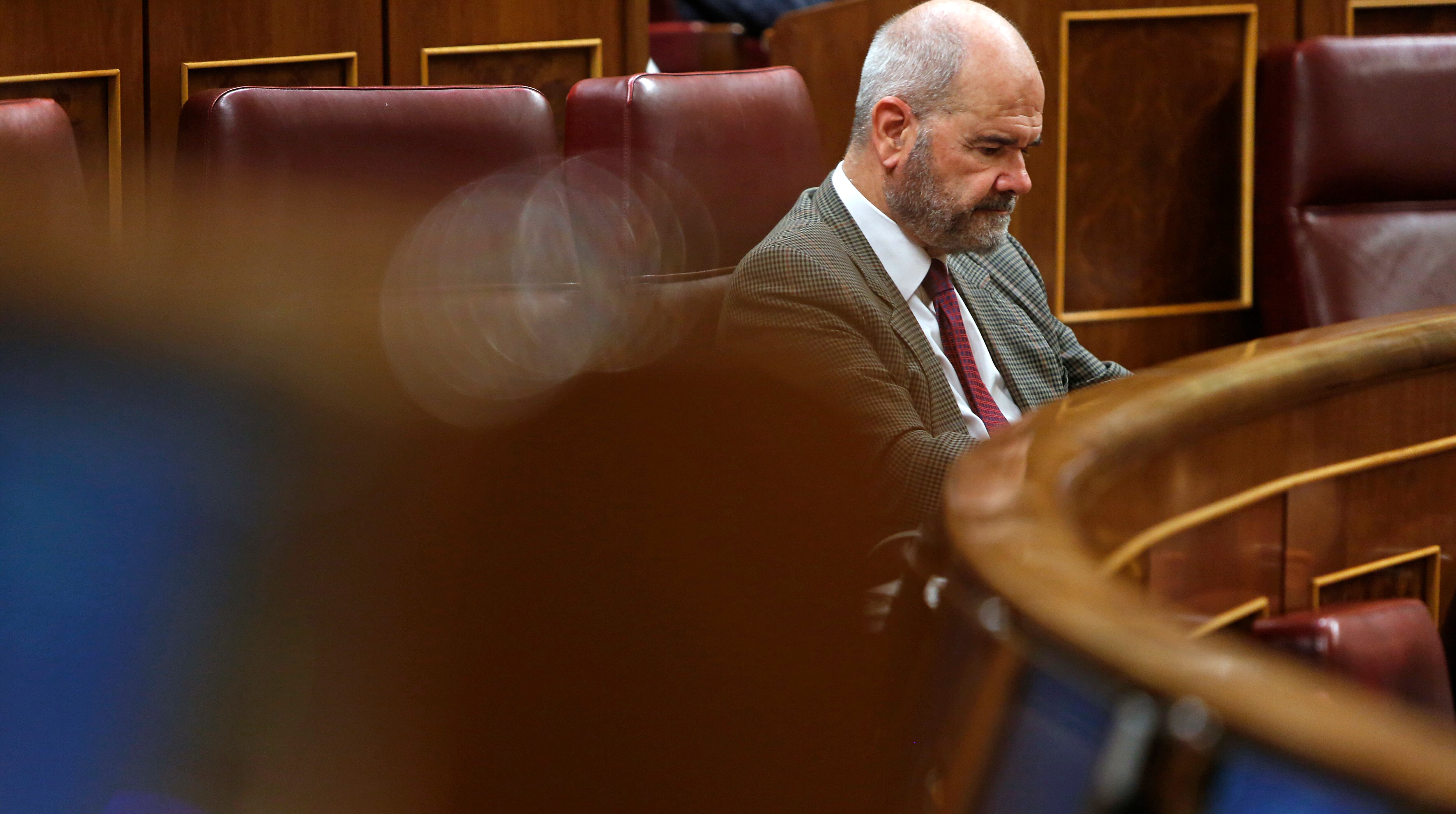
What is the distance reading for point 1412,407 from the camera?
754mm

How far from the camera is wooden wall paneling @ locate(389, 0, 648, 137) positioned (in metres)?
1.47

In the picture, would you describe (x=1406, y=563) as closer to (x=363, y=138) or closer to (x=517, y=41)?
(x=363, y=138)

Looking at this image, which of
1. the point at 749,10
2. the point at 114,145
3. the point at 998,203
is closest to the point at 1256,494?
the point at 998,203

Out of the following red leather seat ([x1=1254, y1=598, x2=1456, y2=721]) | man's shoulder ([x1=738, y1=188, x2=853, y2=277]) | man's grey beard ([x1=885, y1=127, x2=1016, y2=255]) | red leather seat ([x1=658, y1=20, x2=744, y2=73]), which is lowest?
red leather seat ([x1=1254, y1=598, x2=1456, y2=721])

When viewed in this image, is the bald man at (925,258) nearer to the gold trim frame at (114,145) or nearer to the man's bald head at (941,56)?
the man's bald head at (941,56)

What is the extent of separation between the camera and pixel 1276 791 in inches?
10.0

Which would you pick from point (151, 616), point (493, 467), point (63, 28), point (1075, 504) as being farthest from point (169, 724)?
point (63, 28)

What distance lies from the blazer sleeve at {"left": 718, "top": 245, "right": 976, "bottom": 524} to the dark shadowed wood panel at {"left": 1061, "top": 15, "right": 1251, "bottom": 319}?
79cm

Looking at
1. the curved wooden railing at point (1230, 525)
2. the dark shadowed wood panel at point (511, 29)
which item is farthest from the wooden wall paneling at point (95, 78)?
the curved wooden railing at point (1230, 525)

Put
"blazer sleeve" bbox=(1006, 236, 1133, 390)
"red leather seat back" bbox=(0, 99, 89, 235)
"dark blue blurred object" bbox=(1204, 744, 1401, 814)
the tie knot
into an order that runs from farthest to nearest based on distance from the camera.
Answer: "blazer sleeve" bbox=(1006, 236, 1133, 390), the tie knot, "red leather seat back" bbox=(0, 99, 89, 235), "dark blue blurred object" bbox=(1204, 744, 1401, 814)

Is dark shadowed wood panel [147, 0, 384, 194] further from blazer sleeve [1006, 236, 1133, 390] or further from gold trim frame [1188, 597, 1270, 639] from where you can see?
gold trim frame [1188, 597, 1270, 639]

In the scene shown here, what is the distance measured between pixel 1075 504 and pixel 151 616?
0.37m

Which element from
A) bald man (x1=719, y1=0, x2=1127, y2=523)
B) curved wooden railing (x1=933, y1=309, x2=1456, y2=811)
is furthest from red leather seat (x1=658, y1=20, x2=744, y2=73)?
curved wooden railing (x1=933, y1=309, x2=1456, y2=811)

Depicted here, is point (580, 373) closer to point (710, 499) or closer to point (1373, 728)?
point (710, 499)
